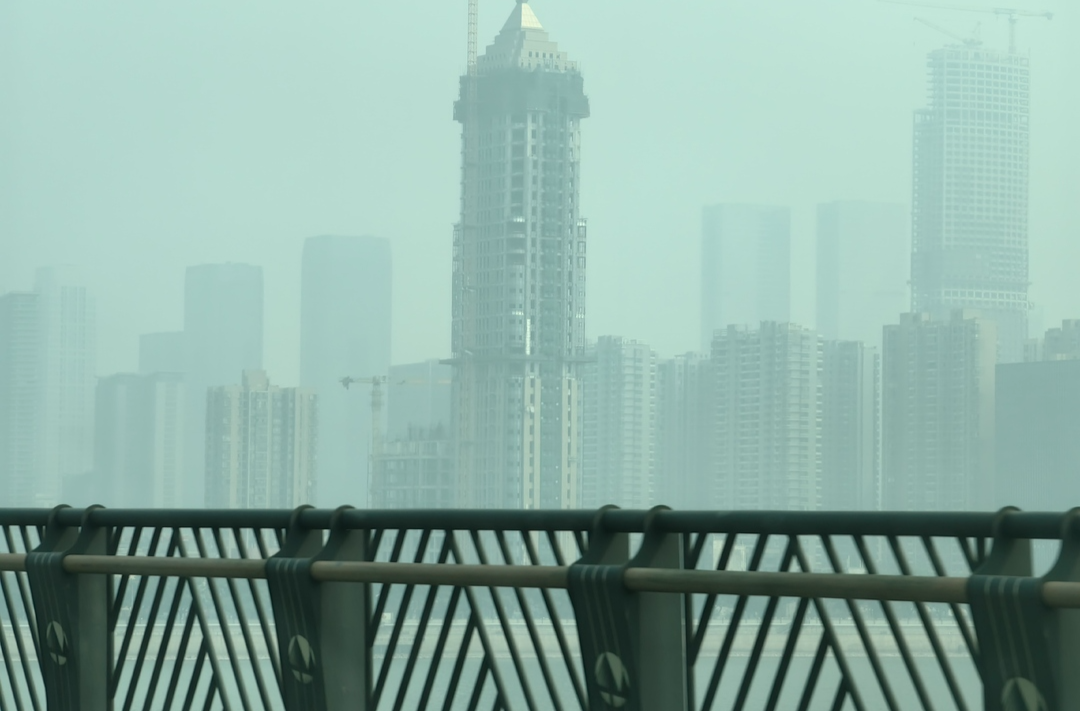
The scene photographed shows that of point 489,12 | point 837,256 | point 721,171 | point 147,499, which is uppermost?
point 489,12

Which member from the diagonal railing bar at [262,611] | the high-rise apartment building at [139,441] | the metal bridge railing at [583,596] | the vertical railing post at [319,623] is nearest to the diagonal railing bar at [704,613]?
the metal bridge railing at [583,596]

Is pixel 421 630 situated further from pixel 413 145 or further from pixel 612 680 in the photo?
pixel 413 145

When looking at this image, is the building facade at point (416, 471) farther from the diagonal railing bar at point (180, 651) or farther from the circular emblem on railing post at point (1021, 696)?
the circular emblem on railing post at point (1021, 696)

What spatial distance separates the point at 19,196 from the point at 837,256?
95.0ft

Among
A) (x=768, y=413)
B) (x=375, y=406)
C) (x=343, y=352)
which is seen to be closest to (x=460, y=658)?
(x=768, y=413)

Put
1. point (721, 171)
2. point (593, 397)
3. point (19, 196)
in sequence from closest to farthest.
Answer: point (593, 397), point (721, 171), point (19, 196)

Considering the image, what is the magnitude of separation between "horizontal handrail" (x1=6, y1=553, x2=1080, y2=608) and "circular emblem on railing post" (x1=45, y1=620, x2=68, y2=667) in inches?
4.5

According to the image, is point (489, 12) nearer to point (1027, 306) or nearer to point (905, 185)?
point (905, 185)

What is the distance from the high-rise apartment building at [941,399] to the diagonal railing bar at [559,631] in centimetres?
3868

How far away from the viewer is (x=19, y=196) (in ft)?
173

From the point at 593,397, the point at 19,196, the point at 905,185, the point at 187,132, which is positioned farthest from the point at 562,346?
the point at 19,196

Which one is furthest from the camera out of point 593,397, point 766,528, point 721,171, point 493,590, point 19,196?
point 19,196

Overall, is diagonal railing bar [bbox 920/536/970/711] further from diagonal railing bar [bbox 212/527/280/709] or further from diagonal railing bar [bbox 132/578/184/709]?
diagonal railing bar [bbox 132/578/184/709]

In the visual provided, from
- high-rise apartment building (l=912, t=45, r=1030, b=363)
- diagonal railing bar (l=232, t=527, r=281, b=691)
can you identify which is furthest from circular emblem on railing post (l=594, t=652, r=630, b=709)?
high-rise apartment building (l=912, t=45, r=1030, b=363)
